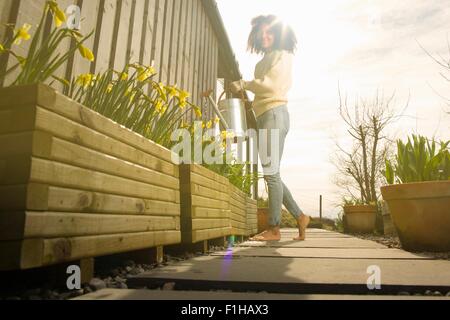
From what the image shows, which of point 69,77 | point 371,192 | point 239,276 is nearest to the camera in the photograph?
point 239,276

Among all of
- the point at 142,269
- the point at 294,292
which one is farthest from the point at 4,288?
the point at 294,292

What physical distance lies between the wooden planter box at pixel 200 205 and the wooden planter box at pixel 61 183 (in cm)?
54

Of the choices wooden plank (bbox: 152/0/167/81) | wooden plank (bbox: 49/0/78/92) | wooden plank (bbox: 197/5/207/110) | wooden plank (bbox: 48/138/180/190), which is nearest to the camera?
wooden plank (bbox: 48/138/180/190)

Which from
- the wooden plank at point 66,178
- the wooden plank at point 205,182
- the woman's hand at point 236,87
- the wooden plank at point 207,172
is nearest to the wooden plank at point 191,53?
the woman's hand at point 236,87

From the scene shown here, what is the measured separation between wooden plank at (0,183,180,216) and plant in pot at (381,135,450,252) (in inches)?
68.8

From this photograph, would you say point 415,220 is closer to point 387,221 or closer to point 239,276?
point 239,276

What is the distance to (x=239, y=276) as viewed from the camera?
127 cm

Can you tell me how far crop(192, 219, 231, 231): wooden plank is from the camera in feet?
6.55

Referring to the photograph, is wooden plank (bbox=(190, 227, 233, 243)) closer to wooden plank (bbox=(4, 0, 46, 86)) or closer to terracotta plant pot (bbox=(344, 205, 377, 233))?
wooden plank (bbox=(4, 0, 46, 86))

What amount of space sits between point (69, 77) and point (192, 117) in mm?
2226

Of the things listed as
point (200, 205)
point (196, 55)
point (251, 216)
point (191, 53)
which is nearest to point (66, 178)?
point (200, 205)

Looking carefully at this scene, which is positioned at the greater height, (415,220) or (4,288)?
(415,220)

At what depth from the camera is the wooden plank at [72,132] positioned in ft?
2.99
